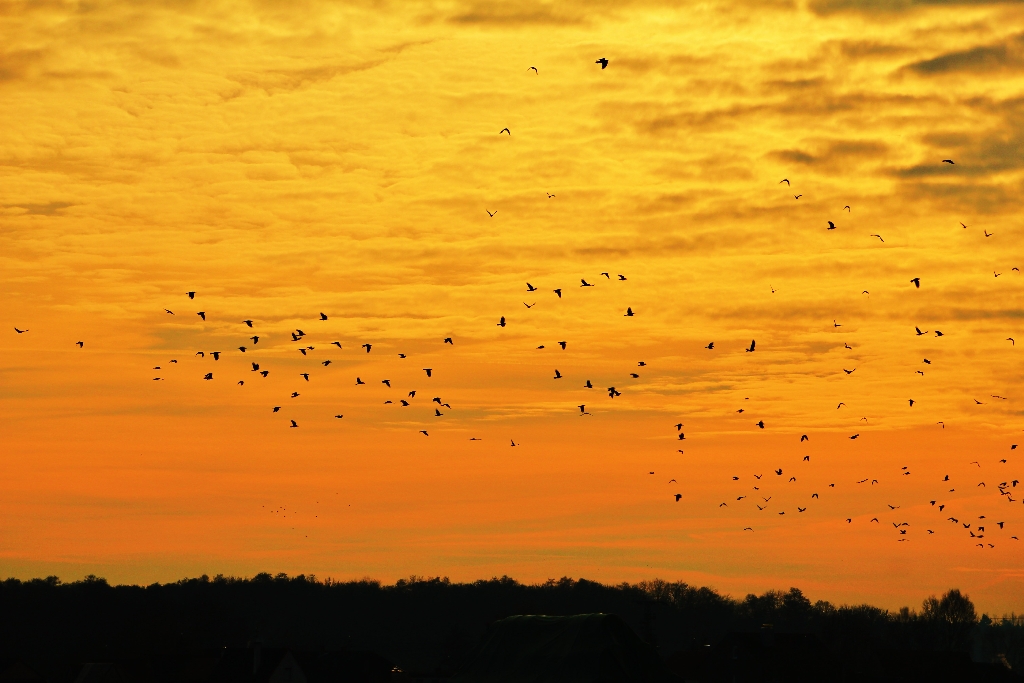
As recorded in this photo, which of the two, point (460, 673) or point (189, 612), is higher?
point (189, 612)

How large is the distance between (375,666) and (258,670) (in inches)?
704

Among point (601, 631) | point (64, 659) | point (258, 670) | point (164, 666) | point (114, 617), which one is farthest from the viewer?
point (114, 617)

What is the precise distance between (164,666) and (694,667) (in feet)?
172

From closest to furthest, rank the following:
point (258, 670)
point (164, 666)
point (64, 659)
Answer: point (258, 670) → point (164, 666) → point (64, 659)

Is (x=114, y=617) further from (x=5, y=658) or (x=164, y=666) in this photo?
(x=164, y=666)

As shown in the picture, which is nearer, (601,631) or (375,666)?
(601,631)

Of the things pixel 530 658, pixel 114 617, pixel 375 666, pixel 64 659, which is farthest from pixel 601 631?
pixel 114 617

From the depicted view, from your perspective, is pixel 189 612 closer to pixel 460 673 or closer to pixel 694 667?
pixel 694 667

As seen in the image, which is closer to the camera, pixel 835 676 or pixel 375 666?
pixel 835 676

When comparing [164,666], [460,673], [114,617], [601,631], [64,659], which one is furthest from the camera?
[114,617]

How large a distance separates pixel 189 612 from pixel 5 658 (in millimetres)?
28348

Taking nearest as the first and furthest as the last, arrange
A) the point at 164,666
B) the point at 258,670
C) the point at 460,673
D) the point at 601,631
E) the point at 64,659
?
the point at 601,631
the point at 460,673
the point at 258,670
the point at 164,666
the point at 64,659

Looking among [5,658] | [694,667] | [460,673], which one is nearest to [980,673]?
[694,667]

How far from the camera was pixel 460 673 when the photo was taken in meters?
50.9
